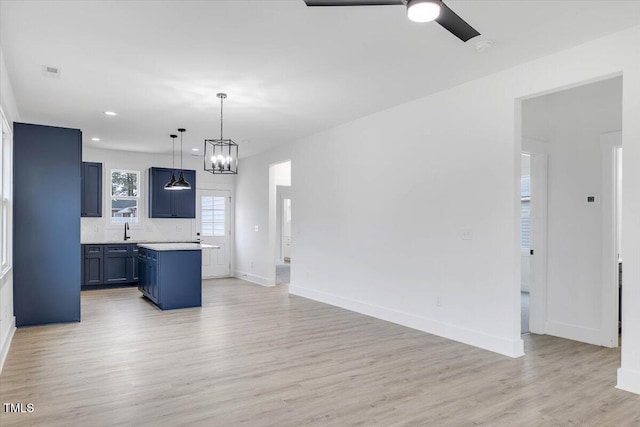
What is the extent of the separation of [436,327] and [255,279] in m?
4.84

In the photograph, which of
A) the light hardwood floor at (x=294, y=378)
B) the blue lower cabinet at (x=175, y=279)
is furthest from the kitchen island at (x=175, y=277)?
A: the light hardwood floor at (x=294, y=378)

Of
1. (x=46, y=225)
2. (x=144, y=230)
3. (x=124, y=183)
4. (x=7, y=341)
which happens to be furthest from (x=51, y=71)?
(x=144, y=230)

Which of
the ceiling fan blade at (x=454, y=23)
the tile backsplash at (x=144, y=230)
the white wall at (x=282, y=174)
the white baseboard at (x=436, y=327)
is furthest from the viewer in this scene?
the white wall at (x=282, y=174)

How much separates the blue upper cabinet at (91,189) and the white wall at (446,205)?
4.33 meters

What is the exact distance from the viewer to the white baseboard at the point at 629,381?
3.15 m

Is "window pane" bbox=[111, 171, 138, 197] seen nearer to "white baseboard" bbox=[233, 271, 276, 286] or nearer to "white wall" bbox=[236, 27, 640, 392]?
"white baseboard" bbox=[233, 271, 276, 286]

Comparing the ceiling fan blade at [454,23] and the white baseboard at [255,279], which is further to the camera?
the white baseboard at [255,279]

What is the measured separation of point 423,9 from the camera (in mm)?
2027

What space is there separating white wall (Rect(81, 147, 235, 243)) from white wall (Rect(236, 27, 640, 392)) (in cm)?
351

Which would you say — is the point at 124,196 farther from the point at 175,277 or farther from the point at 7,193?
the point at 7,193

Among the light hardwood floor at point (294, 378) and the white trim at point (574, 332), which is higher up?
the white trim at point (574, 332)

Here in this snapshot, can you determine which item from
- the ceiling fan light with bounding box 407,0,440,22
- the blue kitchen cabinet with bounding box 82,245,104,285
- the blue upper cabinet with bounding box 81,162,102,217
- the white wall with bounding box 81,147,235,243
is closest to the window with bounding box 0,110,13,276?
the blue kitchen cabinet with bounding box 82,245,104,285

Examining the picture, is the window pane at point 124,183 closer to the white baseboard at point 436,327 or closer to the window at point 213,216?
the window at point 213,216

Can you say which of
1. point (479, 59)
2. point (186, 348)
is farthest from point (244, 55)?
point (186, 348)
